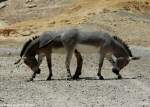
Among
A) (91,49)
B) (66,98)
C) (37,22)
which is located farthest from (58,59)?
(37,22)

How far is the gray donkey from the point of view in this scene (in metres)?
22.2

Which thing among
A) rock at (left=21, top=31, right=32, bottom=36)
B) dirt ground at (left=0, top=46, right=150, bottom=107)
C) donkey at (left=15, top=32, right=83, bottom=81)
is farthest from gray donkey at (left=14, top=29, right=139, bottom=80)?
rock at (left=21, top=31, right=32, bottom=36)

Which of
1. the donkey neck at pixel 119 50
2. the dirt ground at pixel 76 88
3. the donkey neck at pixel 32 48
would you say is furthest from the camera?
the donkey neck at pixel 119 50

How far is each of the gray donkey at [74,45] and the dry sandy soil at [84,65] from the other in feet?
1.99

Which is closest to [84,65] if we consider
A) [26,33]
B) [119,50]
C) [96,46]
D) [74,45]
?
[119,50]

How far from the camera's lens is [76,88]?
63.0ft

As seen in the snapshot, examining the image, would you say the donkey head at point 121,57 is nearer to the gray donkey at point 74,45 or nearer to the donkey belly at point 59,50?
the gray donkey at point 74,45

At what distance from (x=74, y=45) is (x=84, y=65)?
495 centimetres

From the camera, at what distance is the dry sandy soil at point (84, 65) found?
54.6 ft

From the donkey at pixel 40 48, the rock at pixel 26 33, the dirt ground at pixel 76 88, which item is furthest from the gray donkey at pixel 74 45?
the rock at pixel 26 33

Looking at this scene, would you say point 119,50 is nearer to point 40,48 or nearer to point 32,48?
point 40,48

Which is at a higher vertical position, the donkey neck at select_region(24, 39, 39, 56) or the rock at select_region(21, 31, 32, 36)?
the donkey neck at select_region(24, 39, 39, 56)

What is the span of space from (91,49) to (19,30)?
20235 mm

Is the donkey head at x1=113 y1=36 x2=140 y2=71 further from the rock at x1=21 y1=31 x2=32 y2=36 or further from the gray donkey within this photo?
the rock at x1=21 y1=31 x2=32 y2=36
